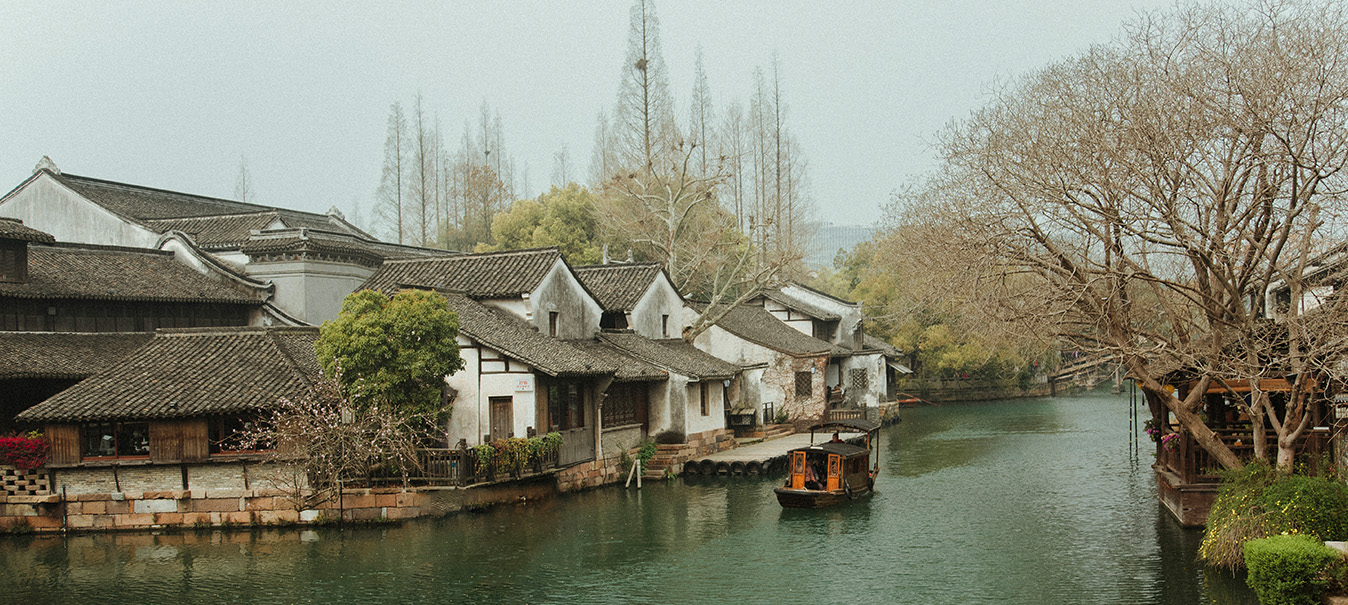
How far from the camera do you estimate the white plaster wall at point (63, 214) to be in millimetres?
32781

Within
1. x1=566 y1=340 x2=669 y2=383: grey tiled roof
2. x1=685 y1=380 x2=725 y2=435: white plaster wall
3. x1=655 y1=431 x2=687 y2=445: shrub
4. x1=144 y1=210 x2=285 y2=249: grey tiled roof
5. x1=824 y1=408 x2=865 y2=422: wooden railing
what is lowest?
x1=824 y1=408 x2=865 y2=422: wooden railing

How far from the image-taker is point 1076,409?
5284cm

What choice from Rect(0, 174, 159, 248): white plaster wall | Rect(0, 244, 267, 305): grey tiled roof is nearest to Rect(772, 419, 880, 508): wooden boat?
Rect(0, 244, 267, 305): grey tiled roof

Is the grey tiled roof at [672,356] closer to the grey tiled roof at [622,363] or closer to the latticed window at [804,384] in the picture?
the grey tiled roof at [622,363]

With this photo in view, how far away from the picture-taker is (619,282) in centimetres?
3447

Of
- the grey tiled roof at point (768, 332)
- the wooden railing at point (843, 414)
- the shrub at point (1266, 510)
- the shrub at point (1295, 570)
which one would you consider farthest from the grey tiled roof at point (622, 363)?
the shrub at point (1295, 570)

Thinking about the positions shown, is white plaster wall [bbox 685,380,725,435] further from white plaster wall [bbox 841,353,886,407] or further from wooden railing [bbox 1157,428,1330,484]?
white plaster wall [bbox 841,353,886,407]

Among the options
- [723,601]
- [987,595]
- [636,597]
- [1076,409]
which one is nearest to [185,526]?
[636,597]

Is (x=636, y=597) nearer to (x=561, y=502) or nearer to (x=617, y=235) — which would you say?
(x=561, y=502)

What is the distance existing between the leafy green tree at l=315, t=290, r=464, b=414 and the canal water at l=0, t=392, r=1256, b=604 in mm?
2704

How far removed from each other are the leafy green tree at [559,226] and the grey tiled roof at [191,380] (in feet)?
83.6

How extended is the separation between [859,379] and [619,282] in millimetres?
17916

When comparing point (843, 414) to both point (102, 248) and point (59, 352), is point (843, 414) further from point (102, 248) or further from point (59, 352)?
point (59, 352)

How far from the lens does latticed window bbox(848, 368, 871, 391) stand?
159ft
